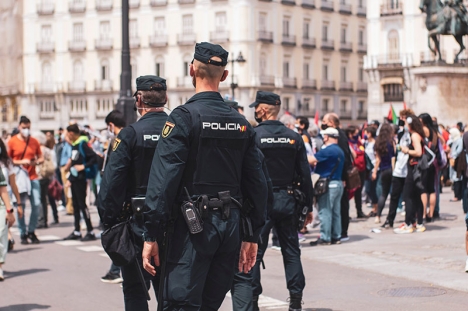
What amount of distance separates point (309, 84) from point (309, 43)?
324cm

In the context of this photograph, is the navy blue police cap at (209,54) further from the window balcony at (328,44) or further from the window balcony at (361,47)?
the window balcony at (361,47)

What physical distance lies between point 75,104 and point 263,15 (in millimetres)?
17552

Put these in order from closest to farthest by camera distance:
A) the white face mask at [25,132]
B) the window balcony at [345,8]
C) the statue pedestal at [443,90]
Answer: the white face mask at [25,132] < the statue pedestal at [443,90] < the window balcony at [345,8]

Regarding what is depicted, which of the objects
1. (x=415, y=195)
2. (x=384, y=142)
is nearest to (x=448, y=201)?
(x=384, y=142)

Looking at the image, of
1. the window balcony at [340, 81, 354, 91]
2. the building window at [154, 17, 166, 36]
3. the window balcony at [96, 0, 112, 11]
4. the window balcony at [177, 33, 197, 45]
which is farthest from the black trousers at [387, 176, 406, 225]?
the window balcony at [340, 81, 354, 91]

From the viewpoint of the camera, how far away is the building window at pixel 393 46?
2598 inches

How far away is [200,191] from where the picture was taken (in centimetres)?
622

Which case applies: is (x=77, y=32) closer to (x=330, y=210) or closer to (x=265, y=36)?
(x=265, y=36)

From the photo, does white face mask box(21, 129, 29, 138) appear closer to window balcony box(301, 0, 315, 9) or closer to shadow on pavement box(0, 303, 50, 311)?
shadow on pavement box(0, 303, 50, 311)

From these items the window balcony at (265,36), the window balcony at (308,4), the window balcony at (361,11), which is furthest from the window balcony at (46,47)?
the window balcony at (361,11)

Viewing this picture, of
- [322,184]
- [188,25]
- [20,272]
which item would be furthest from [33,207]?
[188,25]

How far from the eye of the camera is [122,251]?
7246mm

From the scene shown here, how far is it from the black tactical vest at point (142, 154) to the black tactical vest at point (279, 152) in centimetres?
205

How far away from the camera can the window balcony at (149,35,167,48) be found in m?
75.2
